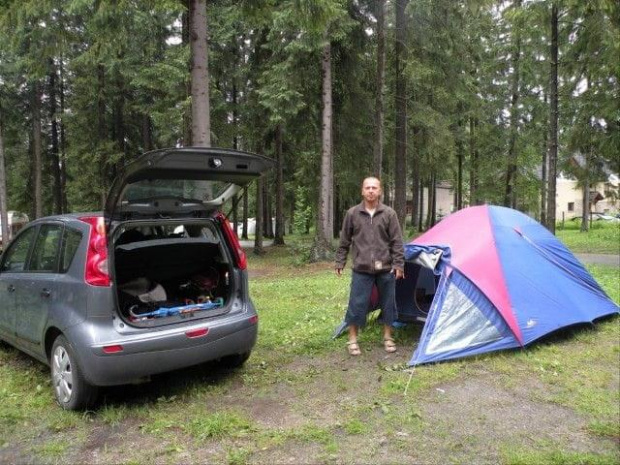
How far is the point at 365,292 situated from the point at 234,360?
1.54 meters

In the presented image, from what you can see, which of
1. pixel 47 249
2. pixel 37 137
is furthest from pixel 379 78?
pixel 37 137

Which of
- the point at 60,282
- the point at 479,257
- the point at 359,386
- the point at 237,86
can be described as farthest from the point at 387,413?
the point at 237,86

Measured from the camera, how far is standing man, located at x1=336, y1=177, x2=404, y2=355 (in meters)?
5.32

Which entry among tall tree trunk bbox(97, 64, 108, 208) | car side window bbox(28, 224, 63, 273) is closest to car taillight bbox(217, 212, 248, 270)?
car side window bbox(28, 224, 63, 273)

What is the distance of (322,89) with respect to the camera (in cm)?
1438

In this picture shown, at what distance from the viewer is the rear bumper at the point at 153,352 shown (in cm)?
379

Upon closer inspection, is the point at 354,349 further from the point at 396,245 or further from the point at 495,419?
the point at 495,419

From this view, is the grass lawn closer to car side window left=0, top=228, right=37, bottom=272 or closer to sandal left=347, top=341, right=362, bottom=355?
sandal left=347, top=341, right=362, bottom=355

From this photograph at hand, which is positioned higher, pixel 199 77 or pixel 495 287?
pixel 199 77

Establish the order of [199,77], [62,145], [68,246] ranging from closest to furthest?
1. [68,246]
2. [199,77]
3. [62,145]

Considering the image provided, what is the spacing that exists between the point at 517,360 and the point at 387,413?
1.85 metres

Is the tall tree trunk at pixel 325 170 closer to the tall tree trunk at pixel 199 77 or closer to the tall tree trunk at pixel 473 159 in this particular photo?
the tall tree trunk at pixel 199 77

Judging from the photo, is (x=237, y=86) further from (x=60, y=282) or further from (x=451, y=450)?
(x=451, y=450)

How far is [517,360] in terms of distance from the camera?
198 inches
